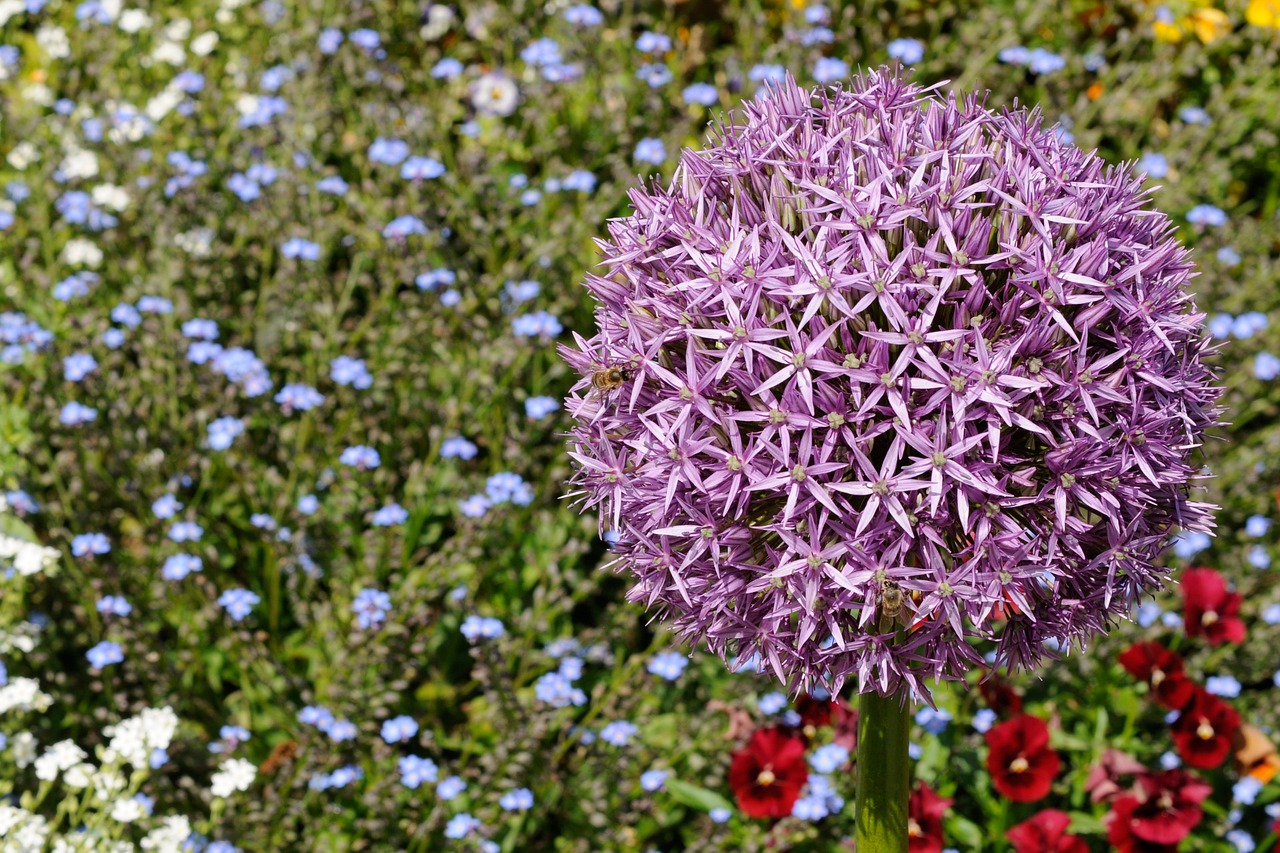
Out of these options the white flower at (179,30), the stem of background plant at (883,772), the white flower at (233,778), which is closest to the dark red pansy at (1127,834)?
the stem of background plant at (883,772)

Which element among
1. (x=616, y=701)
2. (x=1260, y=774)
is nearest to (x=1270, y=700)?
(x=1260, y=774)

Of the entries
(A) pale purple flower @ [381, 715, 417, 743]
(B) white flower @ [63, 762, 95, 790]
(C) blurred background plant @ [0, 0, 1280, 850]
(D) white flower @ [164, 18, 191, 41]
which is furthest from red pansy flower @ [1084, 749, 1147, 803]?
(D) white flower @ [164, 18, 191, 41]

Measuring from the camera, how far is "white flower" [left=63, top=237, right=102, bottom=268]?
17.0 feet

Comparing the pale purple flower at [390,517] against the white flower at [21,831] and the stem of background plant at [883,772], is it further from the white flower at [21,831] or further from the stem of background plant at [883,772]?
the stem of background plant at [883,772]

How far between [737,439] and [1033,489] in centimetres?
56

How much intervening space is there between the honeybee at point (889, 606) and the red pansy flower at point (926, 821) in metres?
1.58

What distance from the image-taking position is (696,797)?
3.88 m

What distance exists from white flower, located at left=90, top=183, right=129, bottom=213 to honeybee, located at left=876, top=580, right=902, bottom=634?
4.30 metres

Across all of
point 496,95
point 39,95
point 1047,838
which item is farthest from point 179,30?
point 1047,838

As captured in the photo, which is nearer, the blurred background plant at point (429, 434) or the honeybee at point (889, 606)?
the honeybee at point (889, 606)

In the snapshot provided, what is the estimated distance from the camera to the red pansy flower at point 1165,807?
12.1 ft

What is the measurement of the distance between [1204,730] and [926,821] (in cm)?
101

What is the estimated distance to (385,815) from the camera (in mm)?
3832

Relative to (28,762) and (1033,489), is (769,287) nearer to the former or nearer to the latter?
(1033,489)
